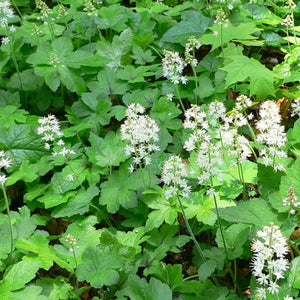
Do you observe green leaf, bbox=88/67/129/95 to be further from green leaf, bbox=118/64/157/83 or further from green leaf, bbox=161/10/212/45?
green leaf, bbox=161/10/212/45

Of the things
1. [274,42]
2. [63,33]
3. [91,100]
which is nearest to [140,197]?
[91,100]

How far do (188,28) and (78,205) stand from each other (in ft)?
6.83

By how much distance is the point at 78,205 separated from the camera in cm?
293

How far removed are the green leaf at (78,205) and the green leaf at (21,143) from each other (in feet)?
1.98

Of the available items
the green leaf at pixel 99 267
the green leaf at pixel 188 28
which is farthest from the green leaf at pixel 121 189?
the green leaf at pixel 188 28

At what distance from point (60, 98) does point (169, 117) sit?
120cm

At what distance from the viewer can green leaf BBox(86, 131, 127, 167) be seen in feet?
9.96

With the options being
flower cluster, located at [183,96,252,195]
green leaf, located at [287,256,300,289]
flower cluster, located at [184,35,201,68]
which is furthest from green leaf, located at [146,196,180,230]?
flower cluster, located at [184,35,201,68]

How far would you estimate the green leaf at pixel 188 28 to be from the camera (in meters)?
4.09

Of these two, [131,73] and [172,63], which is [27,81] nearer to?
[131,73]

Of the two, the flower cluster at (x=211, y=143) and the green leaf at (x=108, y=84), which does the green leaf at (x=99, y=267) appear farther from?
the green leaf at (x=108, y=84)

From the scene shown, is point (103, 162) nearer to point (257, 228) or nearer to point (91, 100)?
point (91, 100)

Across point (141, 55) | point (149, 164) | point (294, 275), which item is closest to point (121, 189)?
point (149, 164)

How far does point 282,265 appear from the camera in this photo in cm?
169
